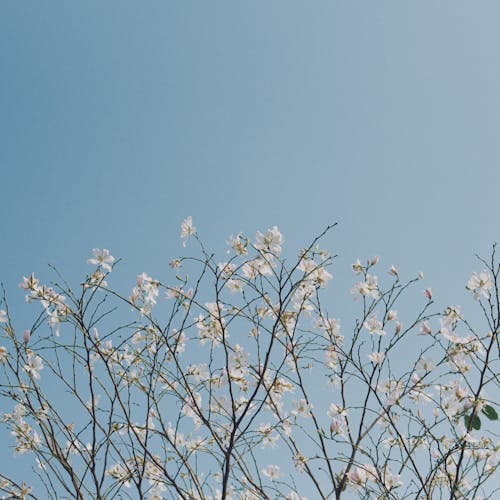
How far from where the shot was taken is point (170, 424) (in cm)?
318

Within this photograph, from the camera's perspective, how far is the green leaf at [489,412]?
2.47 metres

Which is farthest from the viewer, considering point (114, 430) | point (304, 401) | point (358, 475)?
point (304, 401)

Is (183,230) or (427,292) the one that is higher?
(183,230)

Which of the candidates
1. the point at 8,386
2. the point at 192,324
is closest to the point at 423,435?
the point at 192,324

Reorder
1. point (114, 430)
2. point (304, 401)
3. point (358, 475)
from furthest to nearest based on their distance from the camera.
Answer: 1. point (304, 401)
2. point (114, 430)
3. point (358, 475)

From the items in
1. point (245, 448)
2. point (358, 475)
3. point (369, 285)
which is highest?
point (369, 285)

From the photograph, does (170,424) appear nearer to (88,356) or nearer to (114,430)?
(114,430)

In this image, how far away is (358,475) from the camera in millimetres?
2623

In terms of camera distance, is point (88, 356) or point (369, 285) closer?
point (88, 356)

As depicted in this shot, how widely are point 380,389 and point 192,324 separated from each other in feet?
3.16

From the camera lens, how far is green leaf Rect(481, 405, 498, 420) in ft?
8.11

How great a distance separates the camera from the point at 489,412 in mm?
2482

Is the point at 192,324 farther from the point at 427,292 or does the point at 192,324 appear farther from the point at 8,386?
the point at 427,292

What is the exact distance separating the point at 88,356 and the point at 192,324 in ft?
1.58
